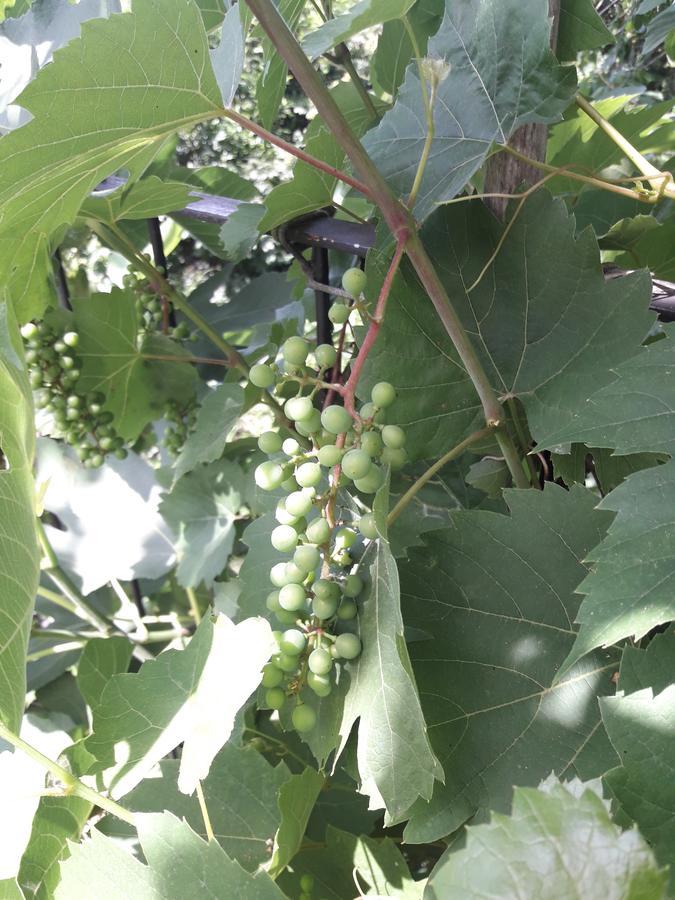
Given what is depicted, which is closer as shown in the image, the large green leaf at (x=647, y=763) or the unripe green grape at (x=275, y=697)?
the large green leaf at (x=647, y=763)

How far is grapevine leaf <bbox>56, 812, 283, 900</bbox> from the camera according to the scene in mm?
432

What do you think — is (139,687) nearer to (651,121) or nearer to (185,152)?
(651,121)

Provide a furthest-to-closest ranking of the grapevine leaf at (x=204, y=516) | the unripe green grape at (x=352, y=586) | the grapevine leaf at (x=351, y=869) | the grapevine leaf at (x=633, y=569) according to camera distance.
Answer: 1. the grapevine leaf at (x=204, y=516)
2. the grapevine leaf at (x=351, y=869)
3. the unripe green grape at (x=352, y=586)
4. the grapevine leaf at (x=633, y=569)

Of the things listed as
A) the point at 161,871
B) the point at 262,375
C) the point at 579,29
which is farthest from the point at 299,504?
the point at 579,29

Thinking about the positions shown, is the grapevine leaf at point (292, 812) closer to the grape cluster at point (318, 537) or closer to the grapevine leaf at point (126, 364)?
the grape cluster at point (318, 537)

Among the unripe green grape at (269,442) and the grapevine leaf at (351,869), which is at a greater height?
the unripe green grape at (269,442)

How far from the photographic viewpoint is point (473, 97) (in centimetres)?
56

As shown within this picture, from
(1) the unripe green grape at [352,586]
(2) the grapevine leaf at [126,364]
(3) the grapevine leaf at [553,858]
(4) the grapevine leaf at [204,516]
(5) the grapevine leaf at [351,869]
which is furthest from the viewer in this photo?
(4) the grapevine leaf at [204,516]

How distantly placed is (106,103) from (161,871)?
49cm

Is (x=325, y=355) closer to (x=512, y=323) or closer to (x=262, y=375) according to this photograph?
(x=262, y=375)

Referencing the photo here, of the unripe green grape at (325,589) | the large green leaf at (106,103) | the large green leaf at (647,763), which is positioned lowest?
the large green leaf at (647,763)

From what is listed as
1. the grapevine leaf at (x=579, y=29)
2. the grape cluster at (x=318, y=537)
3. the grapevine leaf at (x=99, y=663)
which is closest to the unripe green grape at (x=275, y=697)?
the grape cluster at (x=318, y=537)

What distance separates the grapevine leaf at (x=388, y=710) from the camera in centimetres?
44

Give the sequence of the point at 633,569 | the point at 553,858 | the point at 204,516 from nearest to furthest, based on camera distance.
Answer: the point at 553,858 → the point at 633,569 → the point at 204,516
